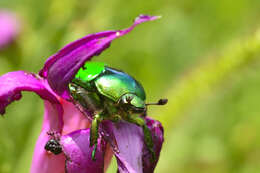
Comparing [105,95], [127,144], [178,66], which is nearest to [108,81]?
[105,95]

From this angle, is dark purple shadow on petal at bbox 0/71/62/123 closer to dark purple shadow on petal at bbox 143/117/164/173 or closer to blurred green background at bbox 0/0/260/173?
dark purple shadow on petal at bbox 143/117/164/173

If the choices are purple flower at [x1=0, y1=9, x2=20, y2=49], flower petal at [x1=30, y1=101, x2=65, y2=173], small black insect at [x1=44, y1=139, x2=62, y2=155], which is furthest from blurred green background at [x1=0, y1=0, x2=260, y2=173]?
small black insect at [x1=44, y1=139, x2=62, y2=155]

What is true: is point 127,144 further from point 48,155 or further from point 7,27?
point 7,27

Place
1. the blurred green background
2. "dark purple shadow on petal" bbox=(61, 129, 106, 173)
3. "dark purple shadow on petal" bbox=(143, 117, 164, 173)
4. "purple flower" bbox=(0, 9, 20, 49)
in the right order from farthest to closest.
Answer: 1. "purple flower" bbox=(0, 9, 20, 49)
2. the blurred green background
3. "dark purple shadow on petal" bbox=(143, 117, 164, 173)
4. "dark purple shadow on petal" bbox=(61, 129, 106, 173)

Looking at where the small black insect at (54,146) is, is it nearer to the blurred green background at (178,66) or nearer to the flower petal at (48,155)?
the flower petal at (48,155)

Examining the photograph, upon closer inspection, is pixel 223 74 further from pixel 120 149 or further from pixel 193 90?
pixel 120 149

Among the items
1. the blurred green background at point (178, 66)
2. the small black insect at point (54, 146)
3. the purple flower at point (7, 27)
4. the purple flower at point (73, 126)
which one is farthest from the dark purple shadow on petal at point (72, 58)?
the purple flower at point (7, 27)
